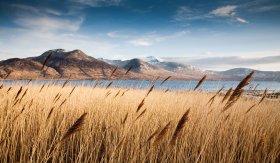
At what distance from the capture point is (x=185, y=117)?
1.15 metres

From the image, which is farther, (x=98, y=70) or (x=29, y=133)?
(x=98, y=70)

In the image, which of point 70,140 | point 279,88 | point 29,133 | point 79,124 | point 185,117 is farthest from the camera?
point 279,88

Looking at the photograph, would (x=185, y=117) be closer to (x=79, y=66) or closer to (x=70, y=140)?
(x=70, y=140)

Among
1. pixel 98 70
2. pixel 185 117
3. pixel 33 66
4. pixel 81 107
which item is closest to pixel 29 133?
pixel 81 107

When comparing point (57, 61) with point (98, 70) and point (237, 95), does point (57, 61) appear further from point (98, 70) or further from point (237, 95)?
point (237, 95)

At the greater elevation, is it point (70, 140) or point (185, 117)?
point (185, 117)

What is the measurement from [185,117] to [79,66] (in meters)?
179

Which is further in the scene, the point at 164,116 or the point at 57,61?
the point at 57,61

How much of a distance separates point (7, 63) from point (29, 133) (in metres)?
162

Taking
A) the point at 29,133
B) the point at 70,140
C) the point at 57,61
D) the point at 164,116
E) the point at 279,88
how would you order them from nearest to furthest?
the point at 70,140
the point at 29,133
the point at 164,116
the point at 279,88
the point at 57,61

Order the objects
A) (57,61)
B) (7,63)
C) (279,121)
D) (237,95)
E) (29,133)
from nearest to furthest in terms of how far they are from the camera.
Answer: (237,95) < (29,133) < (279,121) < (7,63) < (57,61)

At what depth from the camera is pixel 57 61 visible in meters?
172

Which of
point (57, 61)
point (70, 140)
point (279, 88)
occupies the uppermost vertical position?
point (57, 61)

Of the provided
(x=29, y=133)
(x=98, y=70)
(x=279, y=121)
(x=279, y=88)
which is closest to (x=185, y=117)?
(x=29, y=133)
